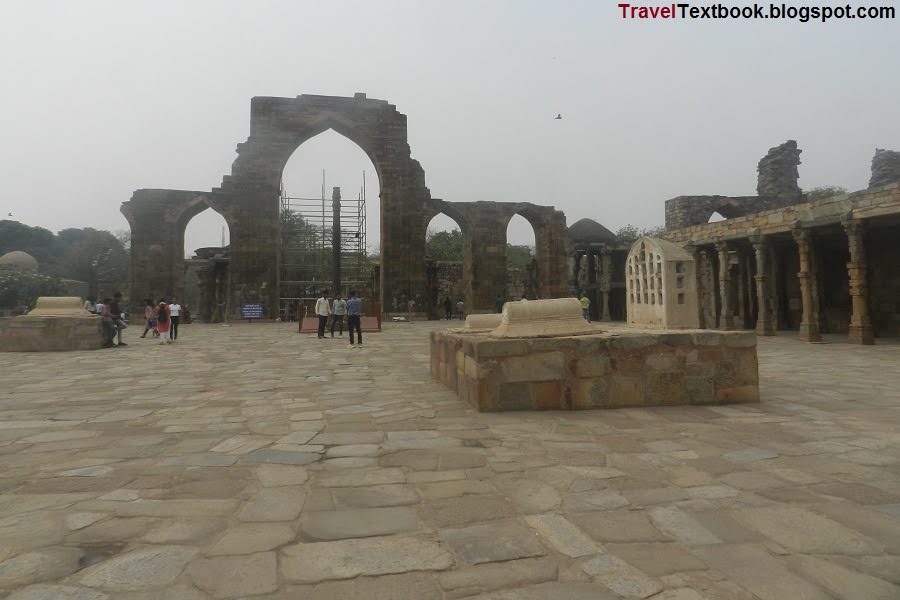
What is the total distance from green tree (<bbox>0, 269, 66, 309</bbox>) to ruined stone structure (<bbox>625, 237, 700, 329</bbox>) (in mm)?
20444

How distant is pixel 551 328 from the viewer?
14.8 ft

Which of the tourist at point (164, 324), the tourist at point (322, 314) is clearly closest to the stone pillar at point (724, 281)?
the tourist at point (322, 314)

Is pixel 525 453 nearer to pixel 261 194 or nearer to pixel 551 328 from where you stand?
pixel 551 328

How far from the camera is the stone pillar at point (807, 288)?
11500 mm

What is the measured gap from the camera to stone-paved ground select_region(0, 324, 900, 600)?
5.16 ft

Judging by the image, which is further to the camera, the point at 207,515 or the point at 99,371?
the point at 99,371

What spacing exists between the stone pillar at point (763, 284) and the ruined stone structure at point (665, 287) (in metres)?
8.26

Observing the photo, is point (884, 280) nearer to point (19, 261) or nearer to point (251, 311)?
point (251, 311)

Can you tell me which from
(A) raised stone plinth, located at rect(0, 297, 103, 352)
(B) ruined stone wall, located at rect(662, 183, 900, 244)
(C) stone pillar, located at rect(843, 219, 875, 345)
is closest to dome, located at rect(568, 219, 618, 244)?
(B) ruined stone wall, located at rect(662, 183, 900, 244)

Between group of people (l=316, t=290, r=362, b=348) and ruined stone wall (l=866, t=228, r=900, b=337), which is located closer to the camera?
group of people (l=316, t=290, r=362, b=348)

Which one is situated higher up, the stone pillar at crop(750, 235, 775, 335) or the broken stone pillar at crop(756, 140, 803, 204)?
the broken stone pillar at crop(756, 140, 803, 204)

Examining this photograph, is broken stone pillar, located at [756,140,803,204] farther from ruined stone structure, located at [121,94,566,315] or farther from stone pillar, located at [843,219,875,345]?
stone pillar, located at [843,219,875,345]

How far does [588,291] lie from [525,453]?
2130 centimetres

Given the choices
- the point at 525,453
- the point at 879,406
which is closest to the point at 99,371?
the point at 525,453
